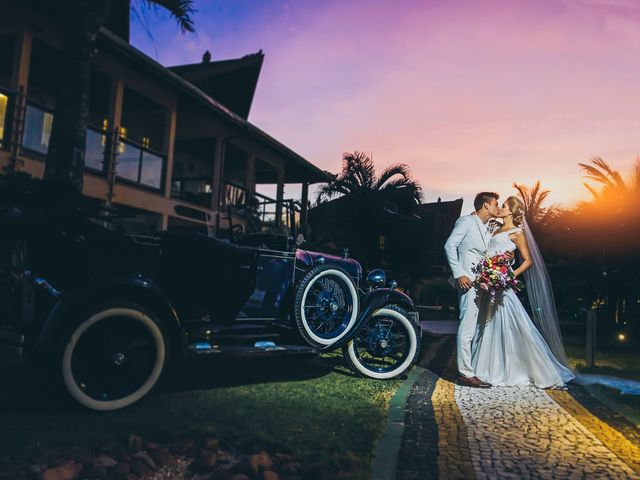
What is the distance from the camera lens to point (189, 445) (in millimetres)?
2857

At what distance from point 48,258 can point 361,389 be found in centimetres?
301

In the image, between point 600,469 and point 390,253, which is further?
point 390,253

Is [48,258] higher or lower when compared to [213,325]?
higher

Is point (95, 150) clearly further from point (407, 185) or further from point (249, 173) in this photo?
point (407, 185)

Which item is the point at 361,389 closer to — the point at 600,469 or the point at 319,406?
the point at 319,406

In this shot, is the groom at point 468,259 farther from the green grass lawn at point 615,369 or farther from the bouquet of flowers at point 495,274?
the green grass lawn at point 615,369

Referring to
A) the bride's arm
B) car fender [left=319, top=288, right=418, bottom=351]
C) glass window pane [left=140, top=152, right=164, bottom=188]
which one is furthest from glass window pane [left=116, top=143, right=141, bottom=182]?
the bride's arm

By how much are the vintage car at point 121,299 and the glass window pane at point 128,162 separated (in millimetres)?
8242

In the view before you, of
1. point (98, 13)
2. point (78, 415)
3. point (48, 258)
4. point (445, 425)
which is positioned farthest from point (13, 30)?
point (445, 425)

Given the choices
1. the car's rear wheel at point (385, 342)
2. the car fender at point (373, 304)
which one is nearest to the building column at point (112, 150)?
the car fender at point (373, 304)

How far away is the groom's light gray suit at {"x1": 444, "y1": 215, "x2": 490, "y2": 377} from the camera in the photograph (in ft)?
17.4

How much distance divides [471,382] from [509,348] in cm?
67

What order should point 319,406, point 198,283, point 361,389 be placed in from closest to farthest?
point 319,406, point 198,283, point 361,389

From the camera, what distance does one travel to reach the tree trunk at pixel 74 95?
23.2ft
